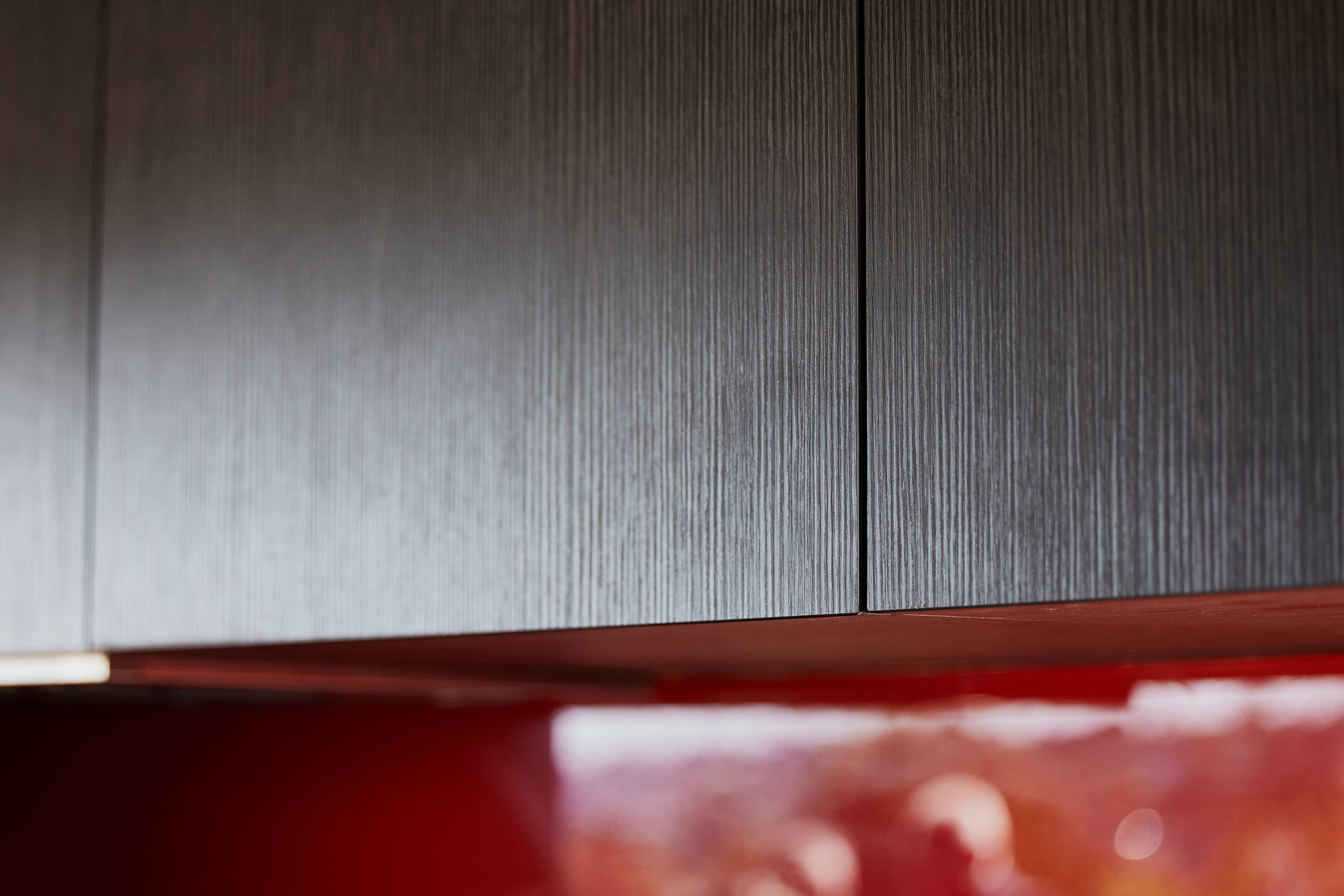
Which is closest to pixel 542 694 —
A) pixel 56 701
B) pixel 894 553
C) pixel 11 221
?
pixel 56 701

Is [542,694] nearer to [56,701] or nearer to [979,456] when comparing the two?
[56,701]

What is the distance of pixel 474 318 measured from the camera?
0.84 meters

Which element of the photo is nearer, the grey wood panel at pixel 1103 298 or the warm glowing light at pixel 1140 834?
the grey wood panel at pixel 1103 298

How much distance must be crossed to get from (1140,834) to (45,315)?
3.18 feet

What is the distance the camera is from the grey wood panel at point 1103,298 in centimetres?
54

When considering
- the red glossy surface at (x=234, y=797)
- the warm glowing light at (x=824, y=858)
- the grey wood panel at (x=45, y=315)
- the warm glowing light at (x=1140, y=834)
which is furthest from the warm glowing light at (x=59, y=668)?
the warm glowing light at (x=1140, y=834)

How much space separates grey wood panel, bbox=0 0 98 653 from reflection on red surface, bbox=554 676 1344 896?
62 cm

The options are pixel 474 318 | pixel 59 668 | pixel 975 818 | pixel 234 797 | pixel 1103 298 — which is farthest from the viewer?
pixel 234 797

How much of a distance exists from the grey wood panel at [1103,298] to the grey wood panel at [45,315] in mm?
676

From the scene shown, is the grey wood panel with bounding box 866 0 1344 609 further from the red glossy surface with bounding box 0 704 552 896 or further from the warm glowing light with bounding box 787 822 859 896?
the red glossy surface with bounding box 0 704 552 896

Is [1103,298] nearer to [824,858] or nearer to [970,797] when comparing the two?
[970,797]

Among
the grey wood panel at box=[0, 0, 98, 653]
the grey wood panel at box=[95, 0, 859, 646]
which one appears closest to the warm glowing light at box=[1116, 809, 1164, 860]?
the grey wood panel at box=[95, 0, 859, 646]

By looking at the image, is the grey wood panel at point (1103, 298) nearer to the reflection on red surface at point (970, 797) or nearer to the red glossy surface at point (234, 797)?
the reflection on red surface at point (970, 797)

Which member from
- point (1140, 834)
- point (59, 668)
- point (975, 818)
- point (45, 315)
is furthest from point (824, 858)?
point (45, 315)
